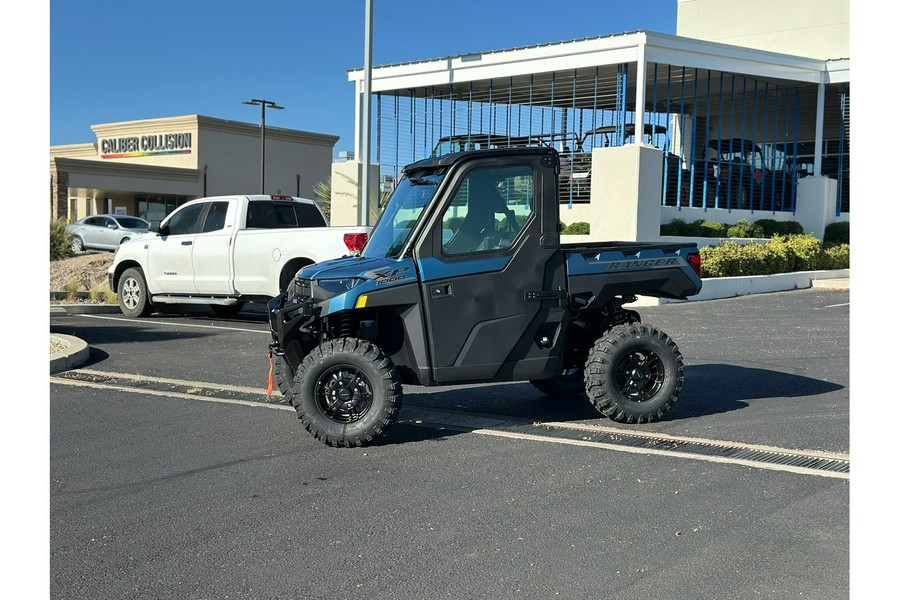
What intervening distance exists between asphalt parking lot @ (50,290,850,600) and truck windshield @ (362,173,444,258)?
149 cm

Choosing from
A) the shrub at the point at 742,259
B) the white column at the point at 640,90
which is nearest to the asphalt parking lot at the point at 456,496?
the shrub at the point at 742,259

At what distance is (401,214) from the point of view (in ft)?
25.4

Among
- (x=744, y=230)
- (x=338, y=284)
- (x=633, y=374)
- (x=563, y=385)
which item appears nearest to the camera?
(x=338, y=284)

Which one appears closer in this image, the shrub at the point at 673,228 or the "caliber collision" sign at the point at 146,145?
the shrub at the point at 673,228

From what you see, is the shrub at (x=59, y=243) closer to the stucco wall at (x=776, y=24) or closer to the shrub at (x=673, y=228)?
the shrub at (x=673, y=228)

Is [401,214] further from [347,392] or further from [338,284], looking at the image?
[347,392]

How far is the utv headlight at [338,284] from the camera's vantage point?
7.19 metres

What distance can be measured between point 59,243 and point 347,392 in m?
22.8

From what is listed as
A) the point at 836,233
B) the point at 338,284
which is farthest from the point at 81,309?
the point at 836,233

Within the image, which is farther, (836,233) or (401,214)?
(836,233)

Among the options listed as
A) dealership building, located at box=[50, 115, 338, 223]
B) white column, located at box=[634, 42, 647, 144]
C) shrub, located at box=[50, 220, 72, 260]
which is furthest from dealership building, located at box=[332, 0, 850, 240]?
dealership building, located at box=[50, 115, 338, 223]

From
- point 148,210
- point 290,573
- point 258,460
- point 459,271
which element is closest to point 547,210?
point 459,271

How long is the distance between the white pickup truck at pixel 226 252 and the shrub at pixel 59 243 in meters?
11.1

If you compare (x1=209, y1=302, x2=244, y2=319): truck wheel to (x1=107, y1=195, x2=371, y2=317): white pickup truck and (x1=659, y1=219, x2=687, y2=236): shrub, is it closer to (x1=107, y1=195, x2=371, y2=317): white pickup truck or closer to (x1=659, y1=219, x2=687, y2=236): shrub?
(x1=107, y1=195, x2=371, y2=317): white pickup truck
